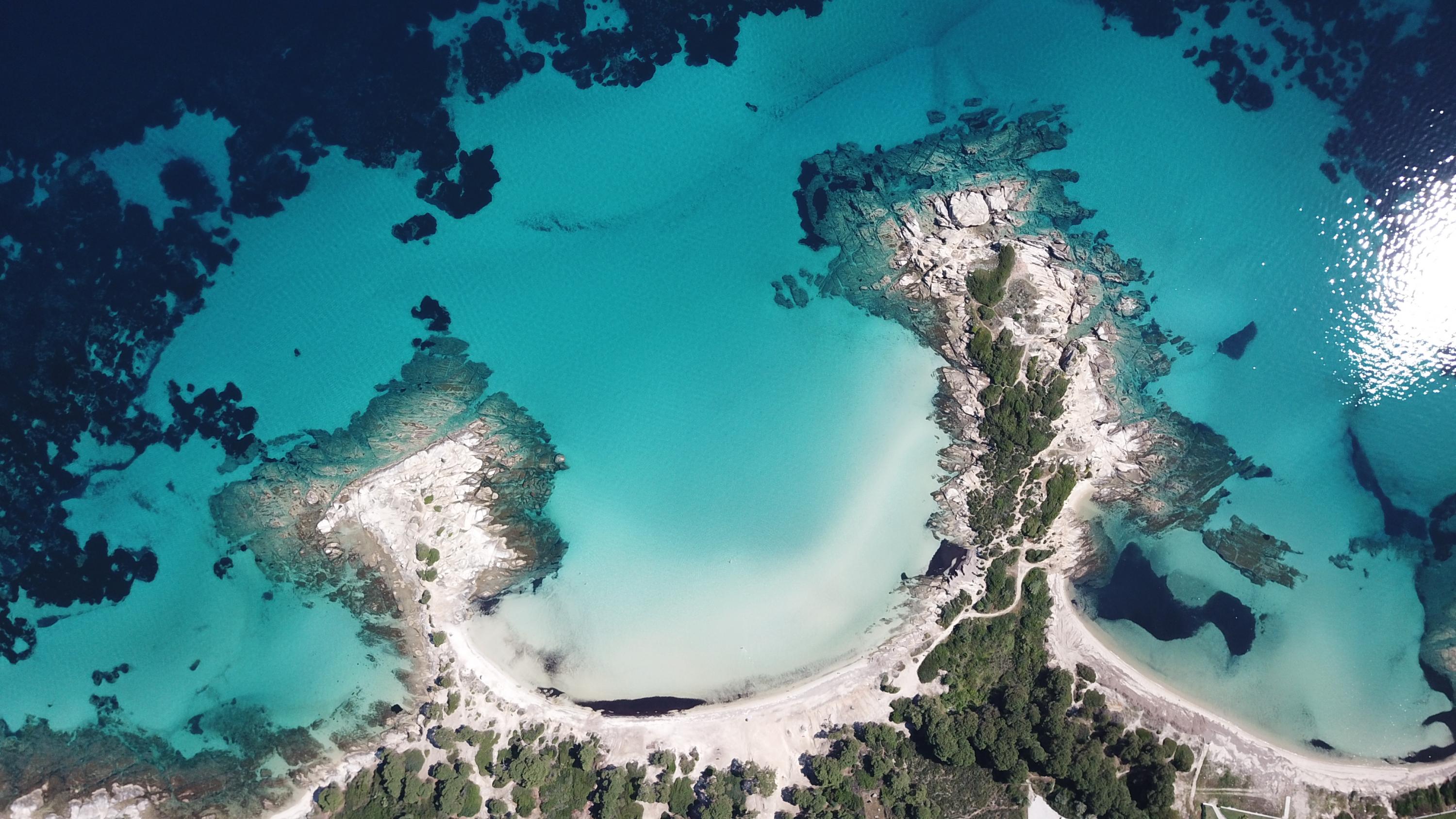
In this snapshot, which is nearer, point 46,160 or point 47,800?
point 47,800

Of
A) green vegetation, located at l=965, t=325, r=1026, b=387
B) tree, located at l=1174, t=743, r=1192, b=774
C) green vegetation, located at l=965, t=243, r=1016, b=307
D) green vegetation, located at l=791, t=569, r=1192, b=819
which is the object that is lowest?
tree, located at l=1174, t=743, r=1192, b=774

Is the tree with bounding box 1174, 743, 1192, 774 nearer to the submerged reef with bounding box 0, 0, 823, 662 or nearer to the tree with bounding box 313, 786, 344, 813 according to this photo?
the tree with bounding box 313, 786, 344, 813

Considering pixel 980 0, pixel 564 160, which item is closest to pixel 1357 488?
pixel 980 0

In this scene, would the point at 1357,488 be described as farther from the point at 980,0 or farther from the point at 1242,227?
the point at 980,0

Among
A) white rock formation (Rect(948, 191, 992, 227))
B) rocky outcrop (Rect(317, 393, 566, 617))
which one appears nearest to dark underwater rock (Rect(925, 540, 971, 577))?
white rock formation (Rect(948, 191, 992, 227))

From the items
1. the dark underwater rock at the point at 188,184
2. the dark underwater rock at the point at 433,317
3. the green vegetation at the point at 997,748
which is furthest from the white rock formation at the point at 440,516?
the green vegetation at the point at 997,748

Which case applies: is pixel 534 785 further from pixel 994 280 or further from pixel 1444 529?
pixel 1444 529

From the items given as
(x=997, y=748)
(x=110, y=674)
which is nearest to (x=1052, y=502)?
(x=997, y=748)
